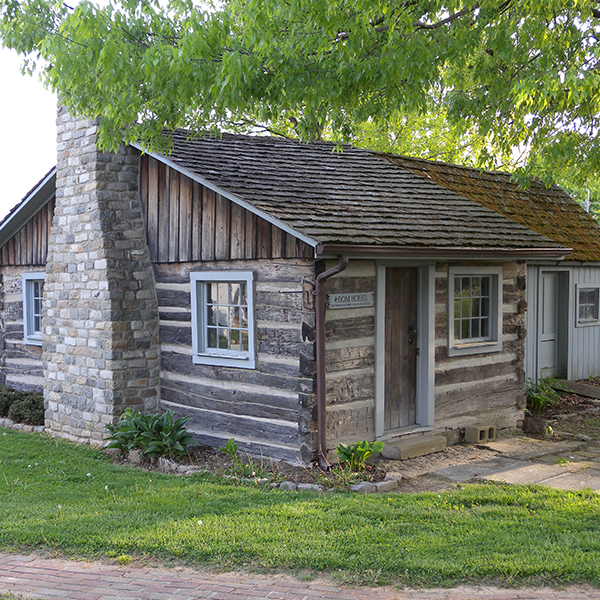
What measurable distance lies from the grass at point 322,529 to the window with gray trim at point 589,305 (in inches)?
340

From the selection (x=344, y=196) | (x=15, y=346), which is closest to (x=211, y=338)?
(x=344, y=196)

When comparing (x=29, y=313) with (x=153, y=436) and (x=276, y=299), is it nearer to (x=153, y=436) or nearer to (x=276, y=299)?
(x=153, y=436)

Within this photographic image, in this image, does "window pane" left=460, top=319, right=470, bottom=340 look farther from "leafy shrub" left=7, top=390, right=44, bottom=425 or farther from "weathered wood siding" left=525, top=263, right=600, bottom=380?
"leafy shrub" left=7, top=390, right=44, bottom=425

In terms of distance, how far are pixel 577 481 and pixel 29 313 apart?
33.9ft

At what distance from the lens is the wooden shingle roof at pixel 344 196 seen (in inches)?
343

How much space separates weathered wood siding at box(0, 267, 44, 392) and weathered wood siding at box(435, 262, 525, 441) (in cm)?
787

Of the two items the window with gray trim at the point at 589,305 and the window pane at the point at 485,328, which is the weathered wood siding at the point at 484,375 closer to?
the window pane at the point at 485,328

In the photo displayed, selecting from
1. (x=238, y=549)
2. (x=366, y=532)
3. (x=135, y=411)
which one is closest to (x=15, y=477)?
(x=135, y=411)

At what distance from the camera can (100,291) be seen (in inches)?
401

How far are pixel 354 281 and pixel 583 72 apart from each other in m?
3.56

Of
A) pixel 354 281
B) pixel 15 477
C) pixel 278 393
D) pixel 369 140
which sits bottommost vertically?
pixel 15 477

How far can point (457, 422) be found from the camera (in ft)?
33.3

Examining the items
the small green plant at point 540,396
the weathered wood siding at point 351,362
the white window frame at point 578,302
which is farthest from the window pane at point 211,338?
the white window frame at point 578,302

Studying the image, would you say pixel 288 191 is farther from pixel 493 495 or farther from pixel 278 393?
pixel 493 495
